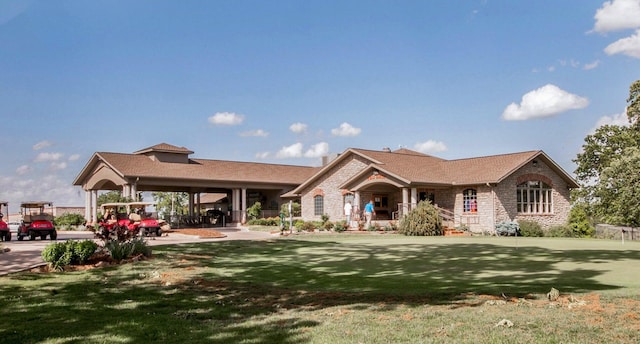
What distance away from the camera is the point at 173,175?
38062 millimetres

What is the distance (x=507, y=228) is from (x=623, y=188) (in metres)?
6.89

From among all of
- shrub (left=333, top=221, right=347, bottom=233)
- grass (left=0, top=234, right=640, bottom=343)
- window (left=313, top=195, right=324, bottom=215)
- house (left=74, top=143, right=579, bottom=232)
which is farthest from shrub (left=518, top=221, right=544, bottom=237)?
grass (left=0, top=234, right=640, bottom=343)

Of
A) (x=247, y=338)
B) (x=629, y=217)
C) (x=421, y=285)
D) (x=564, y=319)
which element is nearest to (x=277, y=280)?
(x=421, y=285)

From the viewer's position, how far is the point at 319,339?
20.6ft

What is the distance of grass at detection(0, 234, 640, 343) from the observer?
6.54 metres

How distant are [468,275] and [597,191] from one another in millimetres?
27476

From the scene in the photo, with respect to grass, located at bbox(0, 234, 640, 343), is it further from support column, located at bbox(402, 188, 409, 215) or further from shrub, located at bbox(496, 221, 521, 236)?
support column, located at bbox(402, 188, 409, 215)

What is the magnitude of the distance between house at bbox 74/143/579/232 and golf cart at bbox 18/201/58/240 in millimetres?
9018

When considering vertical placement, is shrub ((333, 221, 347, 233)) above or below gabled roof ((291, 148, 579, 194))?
below

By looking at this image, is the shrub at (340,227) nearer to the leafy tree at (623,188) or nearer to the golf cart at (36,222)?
the golf cart at (36,222)

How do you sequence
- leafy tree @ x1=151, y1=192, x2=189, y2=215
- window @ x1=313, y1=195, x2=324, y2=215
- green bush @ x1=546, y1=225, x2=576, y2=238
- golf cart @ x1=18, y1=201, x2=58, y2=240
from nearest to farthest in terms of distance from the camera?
golf cart @ x1=18, y1=201, x2=58, y2=240
green bush @ x1=546, y1=225, x2=576, y2=238
window @ x1=313, y1=195, x2=324, y2=215
leafy tree @ x1=151, y1=192, x2=189, y2=215

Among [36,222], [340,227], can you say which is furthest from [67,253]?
[340,227]

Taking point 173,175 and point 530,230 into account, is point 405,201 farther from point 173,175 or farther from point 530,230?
point 173,175

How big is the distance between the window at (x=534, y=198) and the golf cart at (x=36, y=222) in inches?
1020
